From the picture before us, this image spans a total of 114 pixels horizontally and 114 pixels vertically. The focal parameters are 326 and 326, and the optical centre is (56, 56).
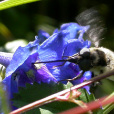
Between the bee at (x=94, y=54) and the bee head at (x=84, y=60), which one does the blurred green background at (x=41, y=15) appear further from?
the bee head at (x=84, y=60)

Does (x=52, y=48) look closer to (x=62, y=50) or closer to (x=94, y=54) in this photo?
(x=62, y=50)

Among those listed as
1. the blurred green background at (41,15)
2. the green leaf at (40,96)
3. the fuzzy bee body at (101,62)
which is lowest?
the green leaf at (40,96)

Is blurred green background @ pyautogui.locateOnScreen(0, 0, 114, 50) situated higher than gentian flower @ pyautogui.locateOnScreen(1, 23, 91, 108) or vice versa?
blurred green background @ pyautogui.locateOnScreen(0, 0, 114, 50)

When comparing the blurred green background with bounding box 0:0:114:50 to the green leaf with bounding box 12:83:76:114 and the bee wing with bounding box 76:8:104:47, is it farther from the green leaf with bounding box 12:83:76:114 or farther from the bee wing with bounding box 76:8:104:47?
the green leaf with bounding box 12:83:76:114

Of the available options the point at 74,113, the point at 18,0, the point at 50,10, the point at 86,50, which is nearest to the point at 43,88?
the point at 86,50

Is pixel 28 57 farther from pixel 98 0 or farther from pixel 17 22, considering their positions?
pixel 98 0

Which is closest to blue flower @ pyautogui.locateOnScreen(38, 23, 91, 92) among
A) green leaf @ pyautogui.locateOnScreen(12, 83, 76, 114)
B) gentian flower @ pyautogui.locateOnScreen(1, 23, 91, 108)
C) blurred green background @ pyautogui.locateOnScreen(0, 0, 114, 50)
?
gentian flower @ pyautogui.locateOnScreen(1, 23, 91, 108)

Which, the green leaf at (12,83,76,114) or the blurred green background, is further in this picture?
the blurred green background

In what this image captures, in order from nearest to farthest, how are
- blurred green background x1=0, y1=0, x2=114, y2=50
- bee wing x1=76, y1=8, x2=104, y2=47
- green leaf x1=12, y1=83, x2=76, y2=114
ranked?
green leaf x1=12, y1=83, x2=76, y2=114
bee wing x1=76, y1=8, x2=104, y2=47
blurred green background x1=0, y1=0, x2=114, y2=50

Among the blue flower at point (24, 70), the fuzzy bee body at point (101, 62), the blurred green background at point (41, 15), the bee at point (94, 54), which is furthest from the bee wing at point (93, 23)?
the blurred green background at point (41, 15)
